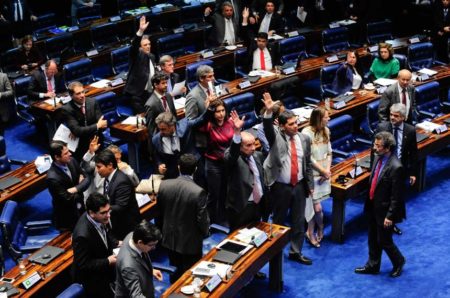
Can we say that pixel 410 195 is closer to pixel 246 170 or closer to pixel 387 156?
pixel 387 156

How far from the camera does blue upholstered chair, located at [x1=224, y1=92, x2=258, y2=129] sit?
33.4ft

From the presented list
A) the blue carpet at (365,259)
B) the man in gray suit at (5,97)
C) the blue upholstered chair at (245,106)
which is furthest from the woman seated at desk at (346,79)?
the man in gray suit at (5,97)

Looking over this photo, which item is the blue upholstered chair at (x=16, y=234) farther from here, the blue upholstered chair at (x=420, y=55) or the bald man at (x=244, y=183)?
the blue upholstered chair at (x=420, y=55)

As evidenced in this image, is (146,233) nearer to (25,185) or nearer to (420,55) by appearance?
(25,185)

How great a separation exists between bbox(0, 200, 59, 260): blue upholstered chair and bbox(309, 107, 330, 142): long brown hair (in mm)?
2865

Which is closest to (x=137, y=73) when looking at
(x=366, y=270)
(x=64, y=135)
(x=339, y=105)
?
(x=64, y=135)

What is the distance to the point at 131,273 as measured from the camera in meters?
5.68

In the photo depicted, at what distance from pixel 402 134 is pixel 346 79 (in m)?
2.63

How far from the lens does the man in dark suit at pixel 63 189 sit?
23.7ft

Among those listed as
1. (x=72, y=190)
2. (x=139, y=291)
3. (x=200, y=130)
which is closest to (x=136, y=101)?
(x=200, y=130)

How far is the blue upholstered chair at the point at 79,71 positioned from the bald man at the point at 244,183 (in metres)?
4.85

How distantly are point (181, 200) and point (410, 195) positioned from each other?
13.4 feet

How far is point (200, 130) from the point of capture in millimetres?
8383

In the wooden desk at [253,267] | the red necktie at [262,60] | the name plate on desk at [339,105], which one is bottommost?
the wooden desk at [253,267]
